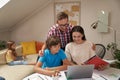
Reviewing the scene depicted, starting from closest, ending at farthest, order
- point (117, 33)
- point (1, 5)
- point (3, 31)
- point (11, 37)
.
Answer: point (1, 5), point (117, 33), point (3, 31), point (11, 37)

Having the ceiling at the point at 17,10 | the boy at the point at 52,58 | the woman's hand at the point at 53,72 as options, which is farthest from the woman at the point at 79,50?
the ceiling at the point at 17,10

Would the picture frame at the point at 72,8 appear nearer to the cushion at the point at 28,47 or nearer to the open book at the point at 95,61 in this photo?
the cushion at the point at 28,47

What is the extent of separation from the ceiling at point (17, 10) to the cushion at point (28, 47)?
1.98 ft

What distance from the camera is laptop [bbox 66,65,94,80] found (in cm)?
170

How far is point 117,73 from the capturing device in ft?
6.46

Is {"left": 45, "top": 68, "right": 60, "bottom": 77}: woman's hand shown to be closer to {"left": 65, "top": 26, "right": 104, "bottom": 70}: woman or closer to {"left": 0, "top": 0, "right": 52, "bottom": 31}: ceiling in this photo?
{"left": 65, "top": 26, "right": 104, "bottom": 70}: woman

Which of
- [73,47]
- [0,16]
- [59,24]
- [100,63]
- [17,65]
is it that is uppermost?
[0,16]

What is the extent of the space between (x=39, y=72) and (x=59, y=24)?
0.87 meters

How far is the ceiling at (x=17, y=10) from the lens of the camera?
3506mm

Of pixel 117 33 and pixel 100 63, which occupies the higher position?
pixel 117 33

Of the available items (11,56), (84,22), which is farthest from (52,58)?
(84,22)

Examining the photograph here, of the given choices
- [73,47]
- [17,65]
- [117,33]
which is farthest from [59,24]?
[117,33]

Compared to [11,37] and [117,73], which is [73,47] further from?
[11,37]

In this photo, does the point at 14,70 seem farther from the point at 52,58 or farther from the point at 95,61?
the point at 95,61
